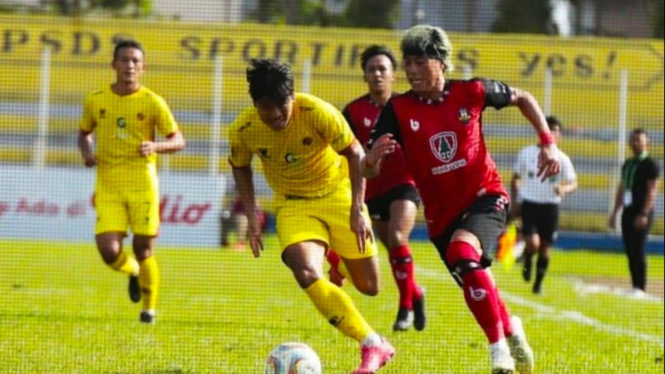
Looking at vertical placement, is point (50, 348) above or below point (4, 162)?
above

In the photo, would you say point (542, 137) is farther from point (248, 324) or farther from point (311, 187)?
point (248, 324)

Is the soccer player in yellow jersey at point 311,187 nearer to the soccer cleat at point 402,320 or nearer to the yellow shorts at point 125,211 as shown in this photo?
the soccer cleat at point 402,320

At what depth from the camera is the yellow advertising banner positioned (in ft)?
78.8

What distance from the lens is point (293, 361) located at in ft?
21.3

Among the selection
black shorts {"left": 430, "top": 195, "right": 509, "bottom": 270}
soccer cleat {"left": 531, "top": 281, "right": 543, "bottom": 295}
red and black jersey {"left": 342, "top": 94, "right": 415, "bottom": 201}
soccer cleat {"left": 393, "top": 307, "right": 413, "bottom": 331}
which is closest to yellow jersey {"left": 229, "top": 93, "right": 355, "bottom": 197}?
black shorts {"left": 430, "top": 195, "right": 509, "bottom": 270}

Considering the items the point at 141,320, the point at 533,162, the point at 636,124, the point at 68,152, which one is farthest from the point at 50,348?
the point at 636,124

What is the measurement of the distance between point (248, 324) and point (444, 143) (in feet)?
12.5

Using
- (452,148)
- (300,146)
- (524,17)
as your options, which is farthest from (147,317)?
(524,17)

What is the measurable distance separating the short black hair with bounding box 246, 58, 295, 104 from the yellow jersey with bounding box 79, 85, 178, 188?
3.56 metres

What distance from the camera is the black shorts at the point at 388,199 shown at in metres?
9.95

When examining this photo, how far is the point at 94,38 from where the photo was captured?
25.9 m

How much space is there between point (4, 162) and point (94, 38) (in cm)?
377

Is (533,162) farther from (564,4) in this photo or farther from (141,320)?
(564,4)

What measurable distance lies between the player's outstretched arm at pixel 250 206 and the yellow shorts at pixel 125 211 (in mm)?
2747
